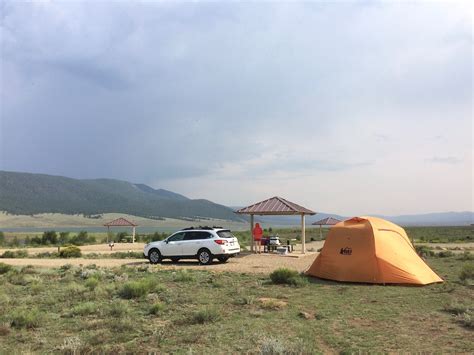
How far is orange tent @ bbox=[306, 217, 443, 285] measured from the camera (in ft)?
43.7

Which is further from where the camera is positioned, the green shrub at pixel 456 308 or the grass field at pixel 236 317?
the green shrub at pixel 456 308

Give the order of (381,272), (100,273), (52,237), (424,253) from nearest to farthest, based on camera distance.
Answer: (381,272) < (100,273) < (424,253) < (52,237)

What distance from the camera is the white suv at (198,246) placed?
20219mm

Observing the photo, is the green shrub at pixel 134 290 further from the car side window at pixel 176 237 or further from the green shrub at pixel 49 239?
the green shrub at pixel 49 239

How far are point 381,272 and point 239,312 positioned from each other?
18.3ft

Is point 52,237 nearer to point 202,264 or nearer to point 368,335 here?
point 202,264

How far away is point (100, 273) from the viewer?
1620 cm

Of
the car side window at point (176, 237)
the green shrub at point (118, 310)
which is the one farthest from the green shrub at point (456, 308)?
the car side window at point (176, 237)

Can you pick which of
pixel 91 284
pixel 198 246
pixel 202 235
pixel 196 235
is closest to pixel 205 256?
pixel 198 246

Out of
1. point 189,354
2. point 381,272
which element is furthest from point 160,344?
point 381,272

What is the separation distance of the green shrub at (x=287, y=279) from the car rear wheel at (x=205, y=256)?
6.68 m

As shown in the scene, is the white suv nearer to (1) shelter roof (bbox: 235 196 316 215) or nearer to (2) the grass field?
(1) shelter roof (bbox: 235 196 316 215)

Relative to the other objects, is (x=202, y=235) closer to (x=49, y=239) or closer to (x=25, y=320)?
(x=25, y=320)

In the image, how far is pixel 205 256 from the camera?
2039cm
